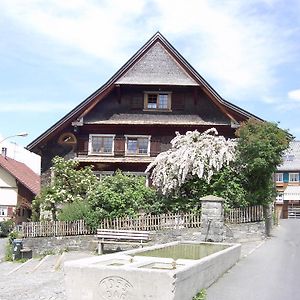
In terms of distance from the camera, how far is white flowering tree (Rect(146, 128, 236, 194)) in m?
22.1

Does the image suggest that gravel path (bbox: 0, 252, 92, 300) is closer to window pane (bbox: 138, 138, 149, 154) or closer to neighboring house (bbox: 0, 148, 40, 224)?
window pane (bbox: 138, 138, 149, 154)

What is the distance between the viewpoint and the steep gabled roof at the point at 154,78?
93.6 feet

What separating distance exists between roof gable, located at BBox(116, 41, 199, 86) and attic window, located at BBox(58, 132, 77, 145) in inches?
171

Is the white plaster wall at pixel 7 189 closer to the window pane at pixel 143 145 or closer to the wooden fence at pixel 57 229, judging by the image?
the window pane at pixel 143 145

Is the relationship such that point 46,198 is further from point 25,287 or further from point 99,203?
point 25,287

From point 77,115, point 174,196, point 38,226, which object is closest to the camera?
point 38,226

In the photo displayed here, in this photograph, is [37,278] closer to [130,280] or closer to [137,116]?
Answer: [130,280]

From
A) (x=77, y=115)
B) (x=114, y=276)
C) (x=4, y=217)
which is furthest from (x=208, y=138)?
(x=4, y=217)

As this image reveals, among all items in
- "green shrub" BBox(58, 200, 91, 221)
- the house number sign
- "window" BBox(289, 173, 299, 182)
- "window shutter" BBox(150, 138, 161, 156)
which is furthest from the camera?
"window" BBox(289, 173, 299, 182)

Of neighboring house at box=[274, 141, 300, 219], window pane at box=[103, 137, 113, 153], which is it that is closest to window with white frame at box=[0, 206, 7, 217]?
window pane at box=[103, 137, 113, 153]

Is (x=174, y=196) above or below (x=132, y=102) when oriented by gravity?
below

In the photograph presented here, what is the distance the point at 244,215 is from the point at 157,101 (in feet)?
36.9

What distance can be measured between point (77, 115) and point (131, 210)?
31.4ft

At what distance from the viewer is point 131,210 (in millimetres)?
21469
